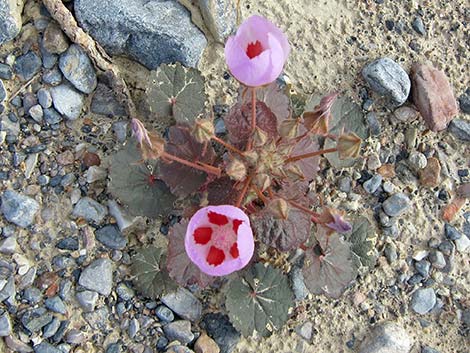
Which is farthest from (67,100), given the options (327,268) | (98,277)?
(327,268)

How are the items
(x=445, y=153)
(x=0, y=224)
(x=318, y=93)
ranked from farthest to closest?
(x=445, y=153), (x=318, y=93), (x=0, y=224)

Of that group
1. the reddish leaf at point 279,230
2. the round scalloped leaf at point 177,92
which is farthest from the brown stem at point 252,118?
the round scalloped leaf at point 177,92

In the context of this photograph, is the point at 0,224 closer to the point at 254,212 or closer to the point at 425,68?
the point at 254,212

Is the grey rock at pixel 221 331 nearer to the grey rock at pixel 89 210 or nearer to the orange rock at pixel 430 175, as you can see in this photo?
the grey rock at pixel 89 210

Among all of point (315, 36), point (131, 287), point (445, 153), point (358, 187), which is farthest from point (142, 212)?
point (445, 153)

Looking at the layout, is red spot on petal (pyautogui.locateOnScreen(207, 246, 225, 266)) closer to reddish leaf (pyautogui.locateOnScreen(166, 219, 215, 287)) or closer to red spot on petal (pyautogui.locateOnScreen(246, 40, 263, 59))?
reddish leaf (pyautogui.locateOnScreen(166, 219, 215, 287))

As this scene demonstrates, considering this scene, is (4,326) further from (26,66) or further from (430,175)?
(430,175)

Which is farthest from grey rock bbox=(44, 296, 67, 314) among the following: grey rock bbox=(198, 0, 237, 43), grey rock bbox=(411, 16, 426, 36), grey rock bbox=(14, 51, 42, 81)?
grey rock bbox=(411, 16, 426, 36)
